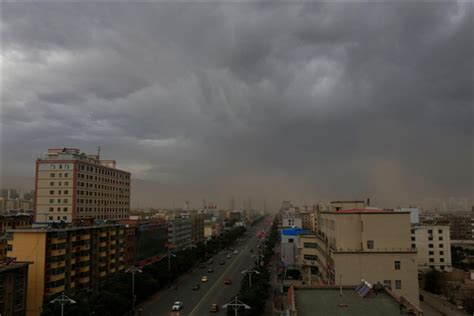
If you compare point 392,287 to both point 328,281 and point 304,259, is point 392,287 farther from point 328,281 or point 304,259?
point 304,259

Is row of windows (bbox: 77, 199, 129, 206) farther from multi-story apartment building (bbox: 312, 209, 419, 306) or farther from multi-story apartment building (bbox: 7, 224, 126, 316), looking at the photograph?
multi-story apartment building (bbox: 312, 209, 419, 306)

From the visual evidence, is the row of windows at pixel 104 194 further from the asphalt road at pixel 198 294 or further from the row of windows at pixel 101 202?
the asphalt road at pixel 198 294

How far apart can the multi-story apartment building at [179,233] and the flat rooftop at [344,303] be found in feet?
201

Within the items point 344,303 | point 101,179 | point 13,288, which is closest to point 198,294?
point 13,288

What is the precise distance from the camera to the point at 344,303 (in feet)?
59.2

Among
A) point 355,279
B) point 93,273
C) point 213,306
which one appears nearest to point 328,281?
point 355,279

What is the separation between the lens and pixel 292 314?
584 inches

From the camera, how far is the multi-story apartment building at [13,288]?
31.1m

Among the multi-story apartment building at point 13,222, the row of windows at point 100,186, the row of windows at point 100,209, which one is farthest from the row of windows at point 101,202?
the multi-story apartment building at point 13,222

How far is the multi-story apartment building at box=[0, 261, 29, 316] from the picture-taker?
102ft

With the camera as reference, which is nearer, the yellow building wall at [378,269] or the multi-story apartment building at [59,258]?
the yellow building wall at [378,269]

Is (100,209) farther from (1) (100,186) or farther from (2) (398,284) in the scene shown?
(2) (398,284)

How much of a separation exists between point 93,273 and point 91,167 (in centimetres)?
2933

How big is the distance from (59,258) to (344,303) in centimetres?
2896
